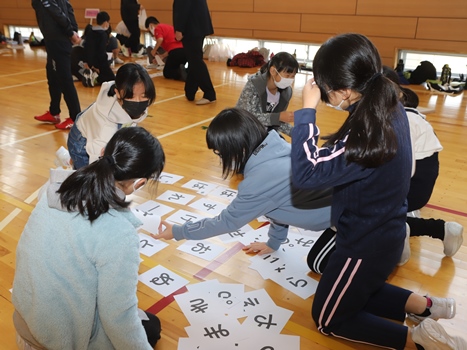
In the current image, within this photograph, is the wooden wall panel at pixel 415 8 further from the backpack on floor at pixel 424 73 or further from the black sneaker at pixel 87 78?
the black sneaker at pixel 87 78

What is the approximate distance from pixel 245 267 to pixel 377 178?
0.96 metres

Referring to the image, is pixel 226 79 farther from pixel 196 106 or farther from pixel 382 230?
pixel 382 230

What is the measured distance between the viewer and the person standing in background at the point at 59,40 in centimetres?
378

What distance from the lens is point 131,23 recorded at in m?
8.51

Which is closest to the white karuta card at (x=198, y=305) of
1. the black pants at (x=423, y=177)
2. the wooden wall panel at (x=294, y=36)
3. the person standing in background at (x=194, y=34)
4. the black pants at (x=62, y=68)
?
the black pants at (x=423, y=177)

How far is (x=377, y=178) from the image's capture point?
1.29m

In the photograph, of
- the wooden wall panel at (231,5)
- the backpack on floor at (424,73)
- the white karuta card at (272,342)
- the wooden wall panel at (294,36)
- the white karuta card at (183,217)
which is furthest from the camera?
the wooden wall panel at (231,5)

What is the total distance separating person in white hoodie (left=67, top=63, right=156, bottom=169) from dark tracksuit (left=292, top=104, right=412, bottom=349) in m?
1.11

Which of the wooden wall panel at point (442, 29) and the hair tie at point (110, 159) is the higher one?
the wooden wall panel at point (442, 29)

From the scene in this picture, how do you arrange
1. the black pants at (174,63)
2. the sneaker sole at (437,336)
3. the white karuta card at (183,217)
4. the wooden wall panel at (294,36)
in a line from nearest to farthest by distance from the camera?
the sneaker sole at (437,336) → the white karuta card at (183,217) → the black pants at (174,63) → the wooden wall panel at (294,36)

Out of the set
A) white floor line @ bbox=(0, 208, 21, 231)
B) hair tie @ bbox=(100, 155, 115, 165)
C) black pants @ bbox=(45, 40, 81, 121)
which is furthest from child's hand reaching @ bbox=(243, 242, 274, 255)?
black pants @ bbox=(45, 40, 81, 121)

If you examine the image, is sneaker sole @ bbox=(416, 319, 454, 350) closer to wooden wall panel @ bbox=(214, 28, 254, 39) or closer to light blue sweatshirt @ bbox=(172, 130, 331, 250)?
light blue sweatshirt @ bbox=(172, 130, 331, 250)

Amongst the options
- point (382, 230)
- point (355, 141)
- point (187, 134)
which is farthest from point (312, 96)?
point (187, 134)

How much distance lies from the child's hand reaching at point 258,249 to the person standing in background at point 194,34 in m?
3.17
